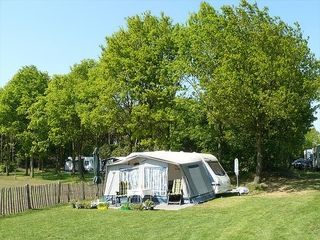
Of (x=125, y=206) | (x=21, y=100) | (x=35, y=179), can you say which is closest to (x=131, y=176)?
(x=125, y=206)

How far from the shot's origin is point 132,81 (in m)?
32.4

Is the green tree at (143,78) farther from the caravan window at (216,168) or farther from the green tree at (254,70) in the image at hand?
the caravan window at (216,168)

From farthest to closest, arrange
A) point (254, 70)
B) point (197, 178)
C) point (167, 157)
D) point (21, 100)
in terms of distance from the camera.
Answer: point (21, 100) → point (254, 70) → point (197, 178) → point (167, 157)

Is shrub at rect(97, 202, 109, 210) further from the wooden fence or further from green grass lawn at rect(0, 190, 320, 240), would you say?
→ the wooden fence

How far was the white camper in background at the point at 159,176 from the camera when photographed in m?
21.9

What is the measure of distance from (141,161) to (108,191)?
7.83 feet

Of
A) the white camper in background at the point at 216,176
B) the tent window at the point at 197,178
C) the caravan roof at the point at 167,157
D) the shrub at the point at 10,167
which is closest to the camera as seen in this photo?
the caravan roof at the point at 167,157

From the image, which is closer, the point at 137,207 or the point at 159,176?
the point at 137,207

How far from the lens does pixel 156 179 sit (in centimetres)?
2205

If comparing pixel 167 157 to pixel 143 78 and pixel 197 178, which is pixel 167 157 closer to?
pixel 197 178

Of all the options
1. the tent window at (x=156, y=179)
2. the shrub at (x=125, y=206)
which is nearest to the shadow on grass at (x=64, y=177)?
the tent window at (x=156, y=179)

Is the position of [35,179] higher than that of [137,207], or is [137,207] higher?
[35,179]

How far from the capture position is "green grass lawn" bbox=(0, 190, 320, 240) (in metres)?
13.2

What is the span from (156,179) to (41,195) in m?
5.35
